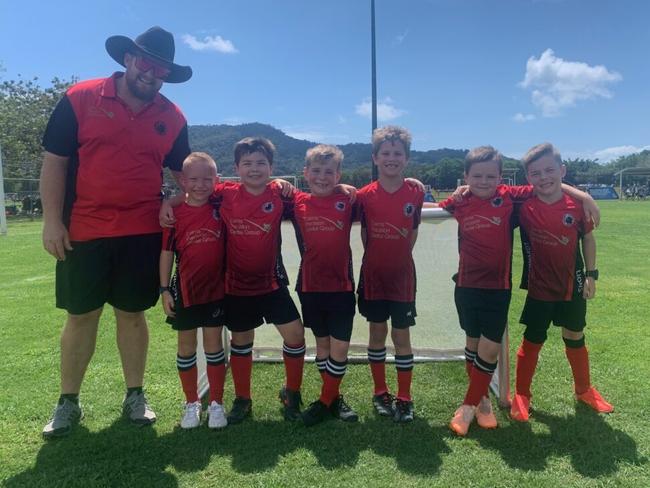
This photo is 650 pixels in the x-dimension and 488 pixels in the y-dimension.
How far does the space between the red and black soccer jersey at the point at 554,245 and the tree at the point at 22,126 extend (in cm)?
3769

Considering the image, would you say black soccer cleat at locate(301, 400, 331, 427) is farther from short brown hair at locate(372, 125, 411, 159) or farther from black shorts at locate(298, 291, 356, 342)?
short brown hair at locate(372, 125, 411, 159)

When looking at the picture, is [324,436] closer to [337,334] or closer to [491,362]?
[337,334]

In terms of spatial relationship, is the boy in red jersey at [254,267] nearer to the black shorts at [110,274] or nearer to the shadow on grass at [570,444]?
the black shorts at [110,274]

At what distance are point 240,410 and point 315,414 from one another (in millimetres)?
516

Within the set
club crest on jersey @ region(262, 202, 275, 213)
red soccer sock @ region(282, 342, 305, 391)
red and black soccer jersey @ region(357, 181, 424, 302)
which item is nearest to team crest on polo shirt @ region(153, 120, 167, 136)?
club crest on jersey @ region(262, 202, 275, 213)

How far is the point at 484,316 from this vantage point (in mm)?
3203

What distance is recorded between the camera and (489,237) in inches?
125

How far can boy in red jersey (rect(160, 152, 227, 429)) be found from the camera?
3.11 meters

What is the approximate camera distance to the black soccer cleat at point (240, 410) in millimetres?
3201

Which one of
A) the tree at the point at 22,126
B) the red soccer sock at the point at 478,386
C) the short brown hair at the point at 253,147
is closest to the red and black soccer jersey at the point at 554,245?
the red soccer sock at the point at 478,386

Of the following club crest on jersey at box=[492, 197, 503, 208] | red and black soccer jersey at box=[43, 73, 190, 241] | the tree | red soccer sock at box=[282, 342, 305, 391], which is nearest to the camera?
red and black soccer jersey at box=[43, 73, 190, 241]

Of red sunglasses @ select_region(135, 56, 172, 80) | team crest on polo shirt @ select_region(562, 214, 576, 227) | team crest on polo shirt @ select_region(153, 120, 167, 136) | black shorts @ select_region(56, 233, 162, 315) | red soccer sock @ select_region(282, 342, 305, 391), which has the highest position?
red sunglasses @ select_region(135, 56, 172, 80)

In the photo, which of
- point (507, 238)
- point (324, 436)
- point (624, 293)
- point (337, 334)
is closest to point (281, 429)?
point (324, 436)

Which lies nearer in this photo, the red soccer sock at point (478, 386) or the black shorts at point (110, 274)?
the black shorts at point (110, 274)
